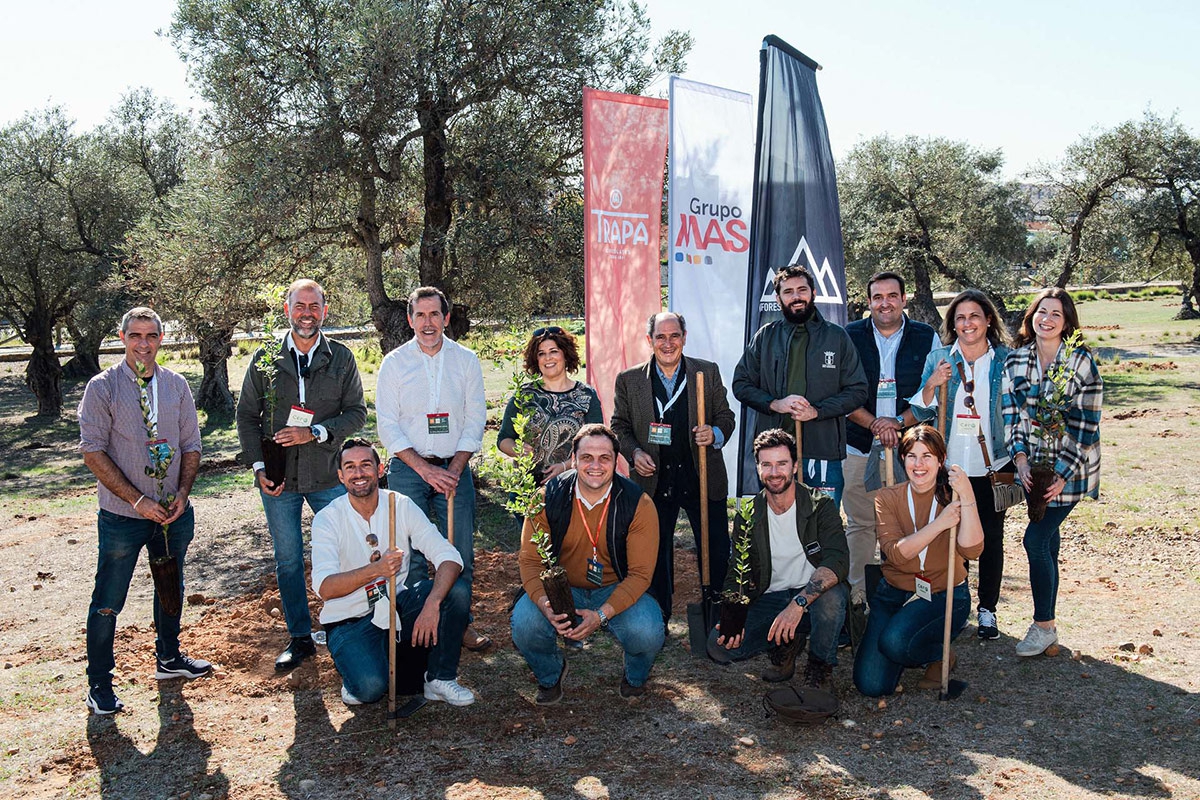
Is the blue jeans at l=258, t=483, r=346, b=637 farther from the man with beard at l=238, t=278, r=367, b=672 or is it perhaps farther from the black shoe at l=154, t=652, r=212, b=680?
the black shoe at l=154, t=652, r=212, b=680

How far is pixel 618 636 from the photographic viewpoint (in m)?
4.95

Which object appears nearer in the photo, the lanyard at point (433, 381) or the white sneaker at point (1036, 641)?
the white sneaker at point (1036, 641)

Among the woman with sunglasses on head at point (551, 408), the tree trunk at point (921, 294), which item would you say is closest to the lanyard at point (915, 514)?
the woman with sunglasses on head at point (551, 408)

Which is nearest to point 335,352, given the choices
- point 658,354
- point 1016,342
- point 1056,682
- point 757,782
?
point 658,354

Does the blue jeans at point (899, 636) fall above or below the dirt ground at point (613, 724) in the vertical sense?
above

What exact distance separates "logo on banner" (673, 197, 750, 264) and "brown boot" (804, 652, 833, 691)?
3784 millimetres

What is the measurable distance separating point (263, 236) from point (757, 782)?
843cm

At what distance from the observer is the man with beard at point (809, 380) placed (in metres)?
5.72

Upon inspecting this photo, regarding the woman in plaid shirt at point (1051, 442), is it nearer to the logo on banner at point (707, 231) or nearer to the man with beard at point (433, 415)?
the logo on banner at point (707, 231)

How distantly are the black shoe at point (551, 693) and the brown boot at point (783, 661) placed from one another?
1.14 metres

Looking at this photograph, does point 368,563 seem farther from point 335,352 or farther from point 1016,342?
point 1016,342

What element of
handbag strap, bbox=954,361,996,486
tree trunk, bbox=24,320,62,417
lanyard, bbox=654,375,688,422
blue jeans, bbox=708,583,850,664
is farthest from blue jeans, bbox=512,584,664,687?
tree trunk, bbox=24,320,62,417

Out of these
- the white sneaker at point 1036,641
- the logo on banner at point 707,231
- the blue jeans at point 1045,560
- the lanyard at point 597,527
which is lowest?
the white sneaker at point 1036,641

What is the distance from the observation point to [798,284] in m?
5.80
